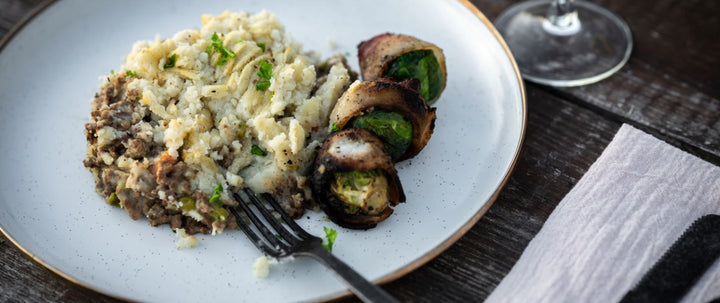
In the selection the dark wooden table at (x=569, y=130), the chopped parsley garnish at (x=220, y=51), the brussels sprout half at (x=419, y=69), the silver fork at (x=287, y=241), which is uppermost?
the chopped parsley garnish at (x=220, y=51)

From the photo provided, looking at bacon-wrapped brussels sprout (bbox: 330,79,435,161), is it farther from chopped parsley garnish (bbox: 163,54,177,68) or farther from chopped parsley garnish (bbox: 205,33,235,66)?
chopped parsley garnish (bbox: 163,54,177,68)

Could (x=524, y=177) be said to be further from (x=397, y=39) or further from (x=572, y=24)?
(x=572, y=24)

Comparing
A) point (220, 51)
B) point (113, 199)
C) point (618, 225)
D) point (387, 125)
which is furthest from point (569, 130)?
point (113, 199)

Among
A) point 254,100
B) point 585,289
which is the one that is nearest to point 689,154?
point 585,289

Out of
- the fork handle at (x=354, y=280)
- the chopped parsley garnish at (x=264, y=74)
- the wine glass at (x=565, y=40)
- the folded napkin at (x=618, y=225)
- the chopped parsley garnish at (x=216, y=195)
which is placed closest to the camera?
the fork handle at (x=354, y=280)

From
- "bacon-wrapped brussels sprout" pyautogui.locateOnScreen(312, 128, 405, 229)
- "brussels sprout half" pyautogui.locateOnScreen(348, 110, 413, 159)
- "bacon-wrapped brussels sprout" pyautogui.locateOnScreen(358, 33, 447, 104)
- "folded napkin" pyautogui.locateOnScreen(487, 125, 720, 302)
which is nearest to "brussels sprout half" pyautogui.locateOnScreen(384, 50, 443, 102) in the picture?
"bacon-wrapped brussels sprout" pyautogui.locateOnScreen(358, 33, 447, 104)

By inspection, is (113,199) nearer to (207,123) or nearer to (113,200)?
(113,200)

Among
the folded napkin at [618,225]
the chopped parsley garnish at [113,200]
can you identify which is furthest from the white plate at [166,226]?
the folded napkin at [618,225]

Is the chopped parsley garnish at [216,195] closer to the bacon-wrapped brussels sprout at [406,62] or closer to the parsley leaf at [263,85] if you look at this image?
the parsley leaf at [263,85]
